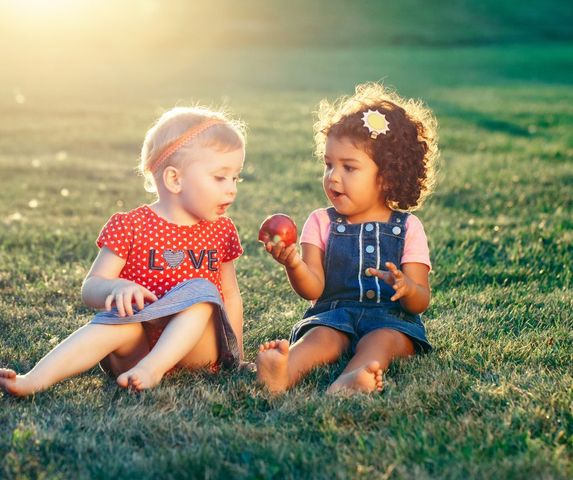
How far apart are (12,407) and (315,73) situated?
2437cm

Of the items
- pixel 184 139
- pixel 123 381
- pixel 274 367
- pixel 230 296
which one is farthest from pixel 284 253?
pixel 123 381

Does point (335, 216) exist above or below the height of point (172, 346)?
above

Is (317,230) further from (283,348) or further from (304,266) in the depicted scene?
(283,348)

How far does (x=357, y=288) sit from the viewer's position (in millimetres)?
4387

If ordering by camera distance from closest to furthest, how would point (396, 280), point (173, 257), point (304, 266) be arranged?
point (396, 280), point (173, 257), point (304, 266)

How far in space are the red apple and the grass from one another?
0.63m

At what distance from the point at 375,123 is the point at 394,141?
13 centimetres

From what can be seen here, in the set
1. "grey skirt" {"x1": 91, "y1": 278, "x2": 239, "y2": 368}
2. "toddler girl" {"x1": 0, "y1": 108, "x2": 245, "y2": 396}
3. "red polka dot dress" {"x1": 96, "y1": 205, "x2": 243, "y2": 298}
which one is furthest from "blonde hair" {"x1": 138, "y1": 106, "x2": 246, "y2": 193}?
"grey skirt" {"x1": 91, "y1": 278, "x2": 239, "y2": 368}

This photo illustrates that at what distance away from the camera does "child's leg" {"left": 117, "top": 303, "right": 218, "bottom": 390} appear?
3641 millimetres

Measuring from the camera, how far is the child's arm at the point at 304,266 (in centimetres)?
397

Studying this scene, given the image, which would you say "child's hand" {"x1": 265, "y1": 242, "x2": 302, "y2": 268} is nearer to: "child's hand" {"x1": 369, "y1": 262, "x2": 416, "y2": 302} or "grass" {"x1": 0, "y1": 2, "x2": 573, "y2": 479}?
"child's hand" {"x1": 369, "y1": 262, "x2": 416, "y2": 302}

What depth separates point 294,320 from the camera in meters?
4.99

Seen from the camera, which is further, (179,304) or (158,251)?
(158,251)

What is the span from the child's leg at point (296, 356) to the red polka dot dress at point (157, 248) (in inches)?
21.3
